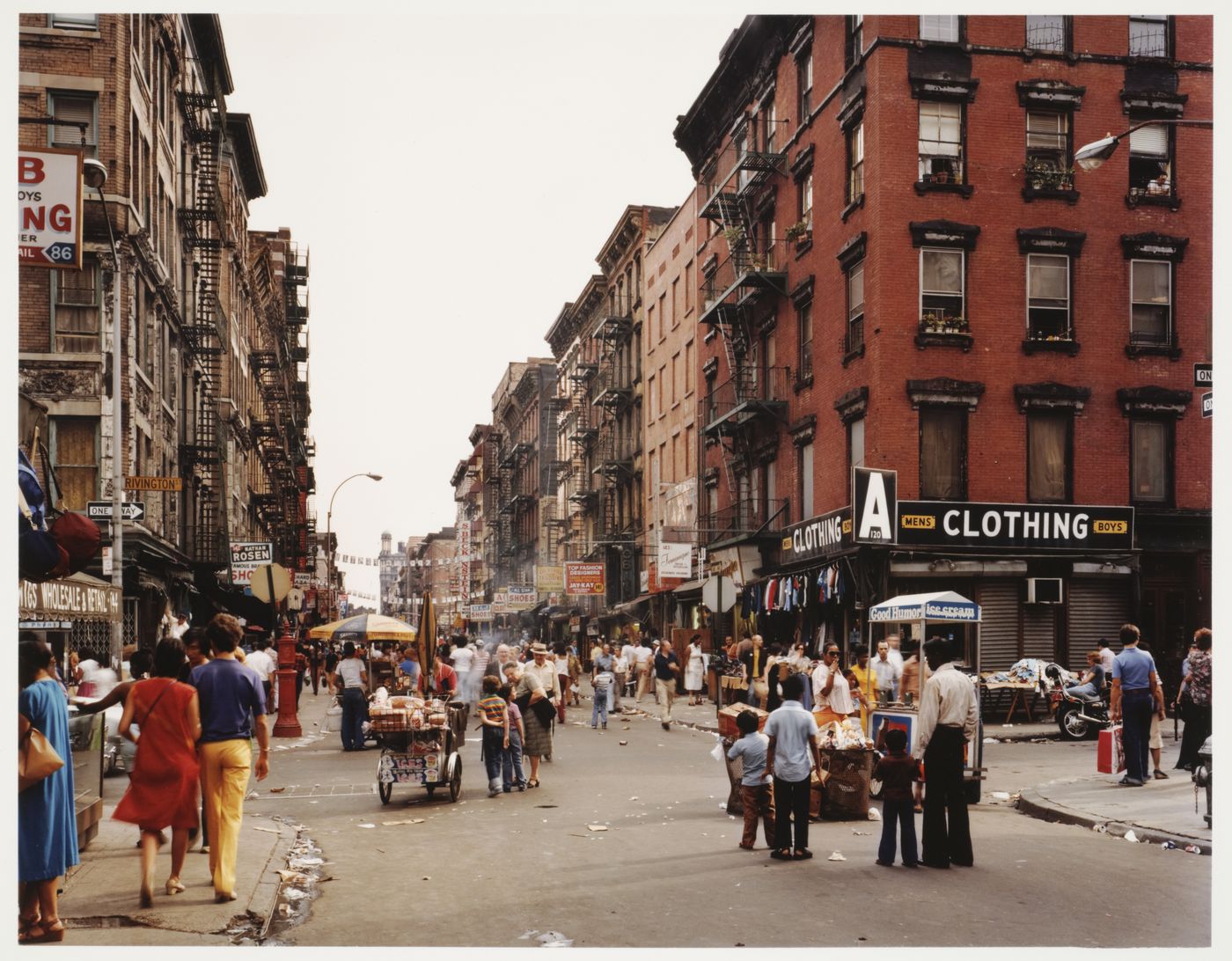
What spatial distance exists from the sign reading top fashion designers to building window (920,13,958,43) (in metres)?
10.5

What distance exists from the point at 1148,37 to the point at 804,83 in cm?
874

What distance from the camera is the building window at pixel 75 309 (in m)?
28.8

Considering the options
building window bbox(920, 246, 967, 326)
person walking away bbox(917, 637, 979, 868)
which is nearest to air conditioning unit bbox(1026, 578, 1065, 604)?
building window bbox(920, 246, 967, 326)

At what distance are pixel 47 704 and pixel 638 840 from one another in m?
6.29

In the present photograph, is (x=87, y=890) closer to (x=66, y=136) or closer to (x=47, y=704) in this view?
(x=47, y=704)

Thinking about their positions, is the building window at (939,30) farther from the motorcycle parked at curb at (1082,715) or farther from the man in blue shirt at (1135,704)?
the man in blue shirt at (1135,704)

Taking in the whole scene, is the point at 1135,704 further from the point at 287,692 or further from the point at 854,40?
the point at 854,40

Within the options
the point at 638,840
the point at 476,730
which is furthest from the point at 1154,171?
the point at 638,840

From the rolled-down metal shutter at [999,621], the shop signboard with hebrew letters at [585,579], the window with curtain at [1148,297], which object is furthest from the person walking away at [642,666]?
the window with curtain at [1148,297]

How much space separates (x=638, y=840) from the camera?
13.0m

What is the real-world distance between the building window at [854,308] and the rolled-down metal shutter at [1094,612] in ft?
23.6

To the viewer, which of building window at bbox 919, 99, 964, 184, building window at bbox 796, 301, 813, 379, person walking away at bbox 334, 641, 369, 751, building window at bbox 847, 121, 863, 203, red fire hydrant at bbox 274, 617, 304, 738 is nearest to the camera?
person walking away at bbox 334, 641, 369, 751

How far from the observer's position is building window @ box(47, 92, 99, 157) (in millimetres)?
29031

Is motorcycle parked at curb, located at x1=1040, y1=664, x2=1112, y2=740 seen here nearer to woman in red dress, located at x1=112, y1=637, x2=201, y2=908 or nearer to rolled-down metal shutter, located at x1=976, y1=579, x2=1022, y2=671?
rolled-down metal shutter, located at x1=976, y1=579, x2=1022, y2=671
